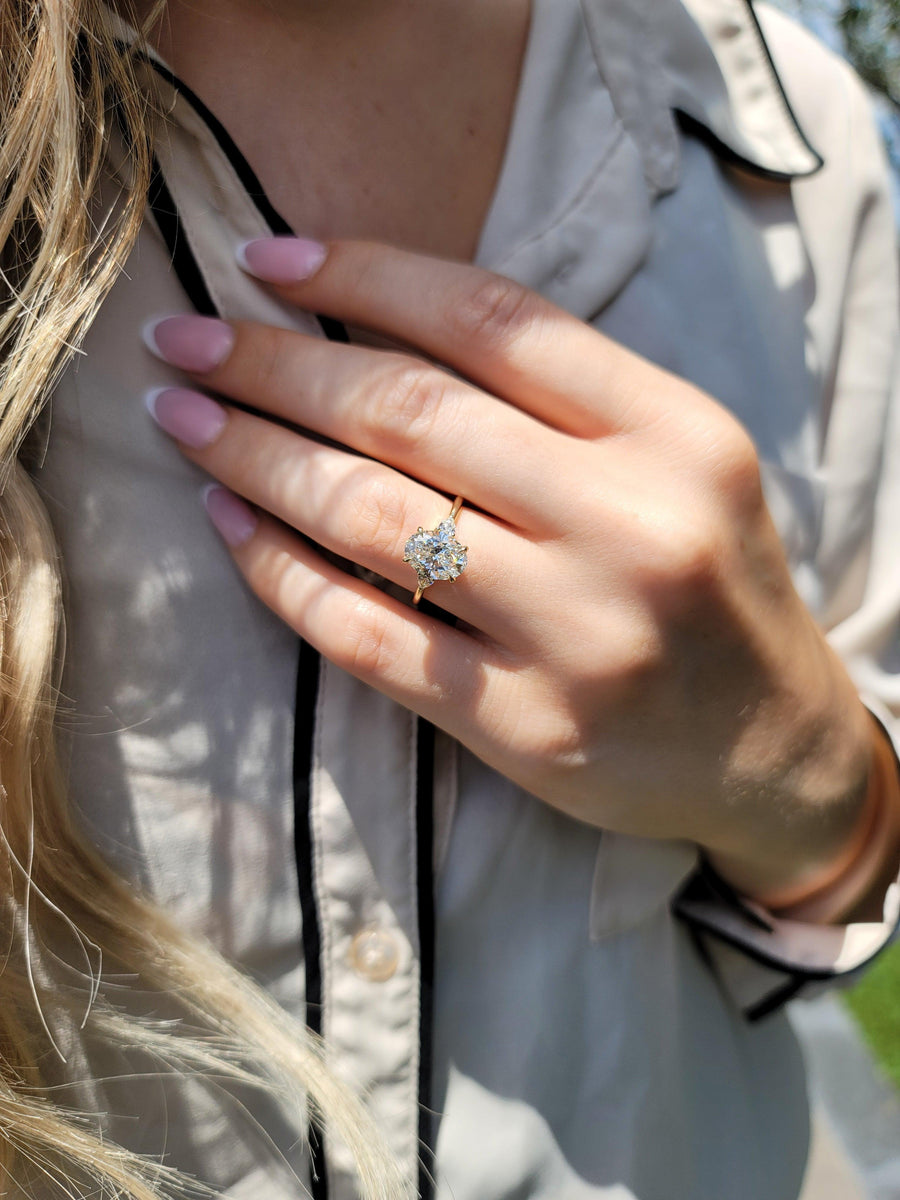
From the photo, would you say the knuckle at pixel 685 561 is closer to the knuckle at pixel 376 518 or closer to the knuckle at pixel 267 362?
the knuckle at pixel 376 518

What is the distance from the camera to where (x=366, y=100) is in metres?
0.81

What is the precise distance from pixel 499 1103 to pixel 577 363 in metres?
0.67

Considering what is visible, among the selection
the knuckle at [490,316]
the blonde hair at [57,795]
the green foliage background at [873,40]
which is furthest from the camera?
the green foliage background at [873,40]

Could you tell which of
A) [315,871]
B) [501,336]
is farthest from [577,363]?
[315,871]

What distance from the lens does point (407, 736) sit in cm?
76

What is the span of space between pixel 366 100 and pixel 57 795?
0.67 meters

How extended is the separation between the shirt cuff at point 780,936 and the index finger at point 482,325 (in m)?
0.54

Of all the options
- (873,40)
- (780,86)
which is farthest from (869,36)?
(780,86)

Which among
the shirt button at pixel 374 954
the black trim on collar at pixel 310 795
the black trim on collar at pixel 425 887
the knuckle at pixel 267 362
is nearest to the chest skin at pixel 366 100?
the black trim on collar at pixel 310 795

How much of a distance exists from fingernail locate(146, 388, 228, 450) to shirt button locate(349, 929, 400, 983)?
17.2 inches

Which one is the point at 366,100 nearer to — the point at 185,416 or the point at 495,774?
the point at 185,416

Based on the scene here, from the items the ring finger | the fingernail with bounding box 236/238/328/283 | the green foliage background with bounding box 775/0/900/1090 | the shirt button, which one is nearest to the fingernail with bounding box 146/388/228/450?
the ring finger

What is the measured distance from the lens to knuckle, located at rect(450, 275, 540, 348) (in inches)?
27.0

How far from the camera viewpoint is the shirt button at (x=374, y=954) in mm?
736
